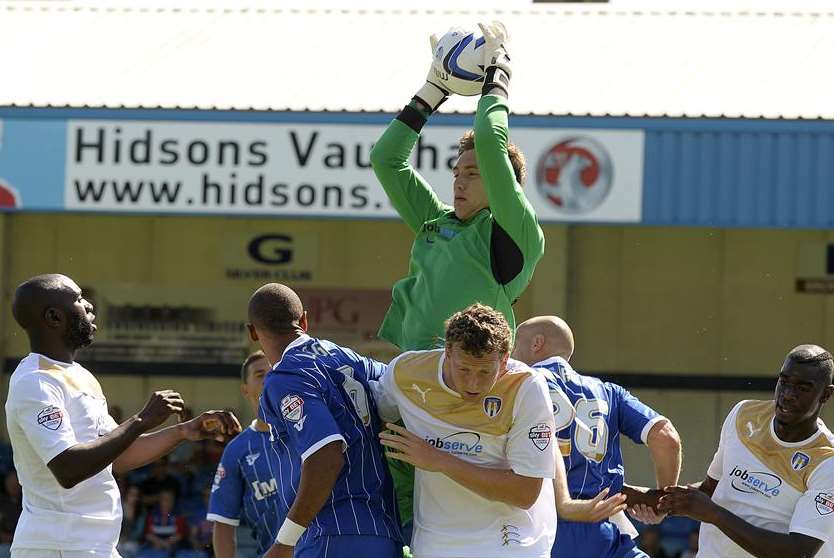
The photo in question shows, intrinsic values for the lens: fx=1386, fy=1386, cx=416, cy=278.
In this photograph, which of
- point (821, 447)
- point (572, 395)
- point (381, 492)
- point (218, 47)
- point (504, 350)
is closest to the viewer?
point (504, 350)

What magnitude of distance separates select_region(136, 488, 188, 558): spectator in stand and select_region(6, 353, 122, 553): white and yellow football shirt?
835 cm

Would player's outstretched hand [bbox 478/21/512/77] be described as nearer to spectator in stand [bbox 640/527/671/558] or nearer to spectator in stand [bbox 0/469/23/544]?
spectator in stand [bbox 640/527/671/558]

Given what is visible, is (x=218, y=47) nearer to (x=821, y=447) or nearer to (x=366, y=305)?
(x=366, y=305)

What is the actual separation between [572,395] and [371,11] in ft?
35.8

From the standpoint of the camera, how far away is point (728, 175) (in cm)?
1146

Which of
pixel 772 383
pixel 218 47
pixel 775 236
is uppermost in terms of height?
pixel 218 47

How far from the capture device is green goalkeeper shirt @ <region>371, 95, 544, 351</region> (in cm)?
474

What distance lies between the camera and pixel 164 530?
13422 mm

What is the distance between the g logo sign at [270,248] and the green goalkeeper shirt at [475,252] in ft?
34.9

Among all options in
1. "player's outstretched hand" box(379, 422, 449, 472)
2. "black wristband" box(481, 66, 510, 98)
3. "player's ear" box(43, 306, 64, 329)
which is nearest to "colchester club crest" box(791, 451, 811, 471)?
"player's outstretched hand" box(379, 422, 449, 472)

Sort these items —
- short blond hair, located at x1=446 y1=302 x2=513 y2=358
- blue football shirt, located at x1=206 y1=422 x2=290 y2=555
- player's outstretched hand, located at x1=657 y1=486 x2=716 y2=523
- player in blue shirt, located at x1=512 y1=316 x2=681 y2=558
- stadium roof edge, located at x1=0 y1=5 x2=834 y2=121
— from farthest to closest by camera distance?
1. stadium roof edge, located at x1=0 y1=5 x2=834 y2=121
2. blue football shirt, located at x1=206 y1=422 x2=290 y2=555
3. player in blue shirt, located at x1=512 y1=316 x2=681 y2=558
4. player's outstretched hand, located at x1=657 y1=486 x2=716 y2=523
5. short blond hair, located at x1=446 y1=302 x2=513 y2=358

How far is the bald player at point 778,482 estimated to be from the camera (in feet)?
16.8

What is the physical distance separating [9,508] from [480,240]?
9.85 meters

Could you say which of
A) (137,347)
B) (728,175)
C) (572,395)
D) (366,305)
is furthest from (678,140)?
(137,347)
